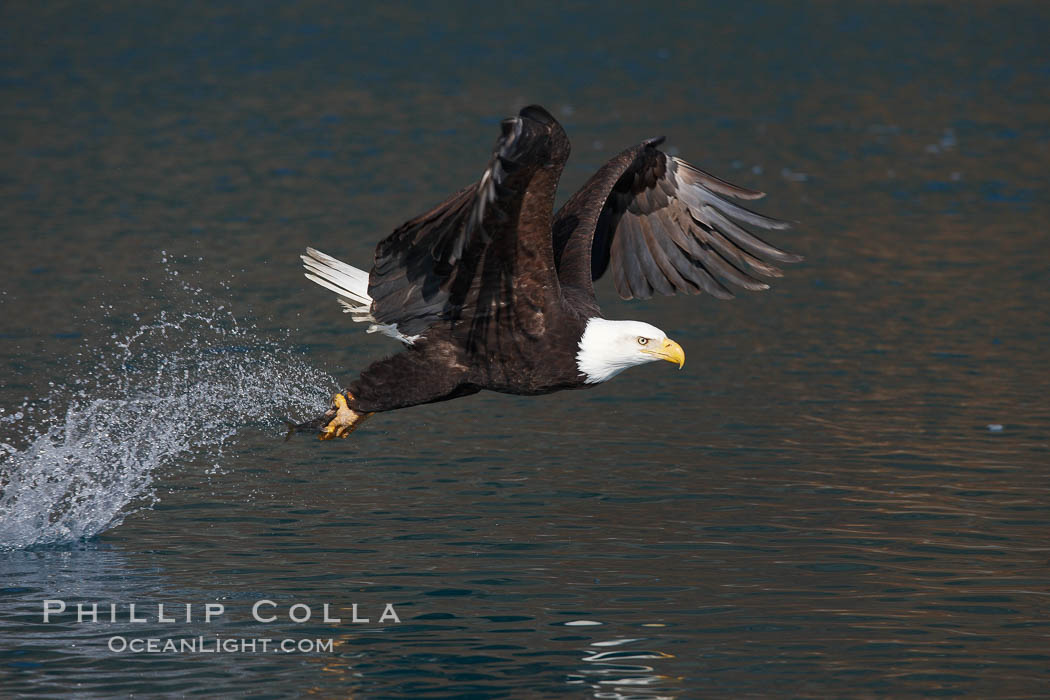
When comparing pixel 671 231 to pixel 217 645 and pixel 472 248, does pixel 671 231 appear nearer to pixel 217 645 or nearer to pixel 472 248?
pixel 472 248

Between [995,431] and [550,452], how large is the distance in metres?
2.33

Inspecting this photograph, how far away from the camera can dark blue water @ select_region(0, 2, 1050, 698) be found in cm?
547

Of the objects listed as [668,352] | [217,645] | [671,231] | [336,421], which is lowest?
[217,645]

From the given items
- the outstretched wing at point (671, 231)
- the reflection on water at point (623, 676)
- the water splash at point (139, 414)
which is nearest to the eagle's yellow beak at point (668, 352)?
the outstretched wing at point (671, 231)

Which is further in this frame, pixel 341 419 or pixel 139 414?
pixel 139 414

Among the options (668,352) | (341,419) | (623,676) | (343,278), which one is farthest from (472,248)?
(623,676)

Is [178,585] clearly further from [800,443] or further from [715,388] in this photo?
[715,388]

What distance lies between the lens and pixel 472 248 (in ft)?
19.6

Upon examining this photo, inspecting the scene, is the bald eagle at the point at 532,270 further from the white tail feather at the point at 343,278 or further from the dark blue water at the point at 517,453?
the dark blue water at the point at 517,453

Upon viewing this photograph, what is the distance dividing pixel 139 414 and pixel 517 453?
1910 millimetres

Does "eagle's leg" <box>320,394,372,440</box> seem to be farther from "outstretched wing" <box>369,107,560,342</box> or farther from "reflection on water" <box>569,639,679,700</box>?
"reflection on water" <box>569,639,679,700</box>

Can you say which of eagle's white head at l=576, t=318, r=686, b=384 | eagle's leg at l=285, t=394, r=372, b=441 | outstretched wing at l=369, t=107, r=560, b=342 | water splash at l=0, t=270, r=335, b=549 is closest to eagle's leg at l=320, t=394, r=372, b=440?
eagle's leg at l=285, t=394, r=372, b=441

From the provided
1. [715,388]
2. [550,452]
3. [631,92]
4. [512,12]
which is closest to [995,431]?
[715,388]

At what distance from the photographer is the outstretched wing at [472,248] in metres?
5.27
